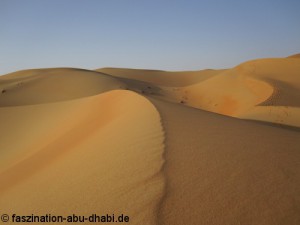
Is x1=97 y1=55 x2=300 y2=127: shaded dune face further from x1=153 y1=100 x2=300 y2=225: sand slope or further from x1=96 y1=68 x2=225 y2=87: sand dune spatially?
x1=96 y1=68 x2=225 y2=87: sand dune

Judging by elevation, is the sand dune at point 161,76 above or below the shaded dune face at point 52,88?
above

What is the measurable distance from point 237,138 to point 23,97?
17.6 metres

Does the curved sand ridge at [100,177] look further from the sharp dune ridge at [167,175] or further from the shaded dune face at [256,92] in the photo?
the shaded dune face at [256,92]

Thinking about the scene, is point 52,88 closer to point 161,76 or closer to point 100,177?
point 100,177

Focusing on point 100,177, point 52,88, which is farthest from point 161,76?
point 100,177

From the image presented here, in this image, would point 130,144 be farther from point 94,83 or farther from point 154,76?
point 154,76

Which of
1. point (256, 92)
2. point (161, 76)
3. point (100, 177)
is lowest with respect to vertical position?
point (100, 177)

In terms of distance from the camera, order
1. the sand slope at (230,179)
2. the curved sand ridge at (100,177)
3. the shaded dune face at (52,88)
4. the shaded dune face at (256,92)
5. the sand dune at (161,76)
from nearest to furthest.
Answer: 1. the sand slope at (230,179)
2. the curved sand ridge at (100,177)
3. the shaded dune face at (256,92)
4. the shaded dune face at (52,88)
5. the sand dune at (161,76)

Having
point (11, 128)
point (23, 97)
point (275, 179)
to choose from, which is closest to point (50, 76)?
point (23, 97)

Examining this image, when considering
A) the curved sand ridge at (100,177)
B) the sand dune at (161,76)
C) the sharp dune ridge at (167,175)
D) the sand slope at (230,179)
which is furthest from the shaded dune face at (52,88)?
the sand dune at (161,76)

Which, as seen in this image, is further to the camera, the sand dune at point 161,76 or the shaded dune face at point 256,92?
the sand dune at point 161,76

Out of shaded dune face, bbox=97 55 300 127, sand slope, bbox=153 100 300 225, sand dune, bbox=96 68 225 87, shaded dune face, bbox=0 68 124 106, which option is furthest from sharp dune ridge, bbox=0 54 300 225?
sand dune, bbox=96 68 225 87

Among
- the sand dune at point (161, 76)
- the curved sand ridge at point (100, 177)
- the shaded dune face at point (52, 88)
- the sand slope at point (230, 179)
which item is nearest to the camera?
the sand slope at point (230, 179)

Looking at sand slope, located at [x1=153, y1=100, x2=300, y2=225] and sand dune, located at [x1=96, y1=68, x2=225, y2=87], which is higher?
sand dune, located at [x1=96, y1=68, x2=225, y2=87]
